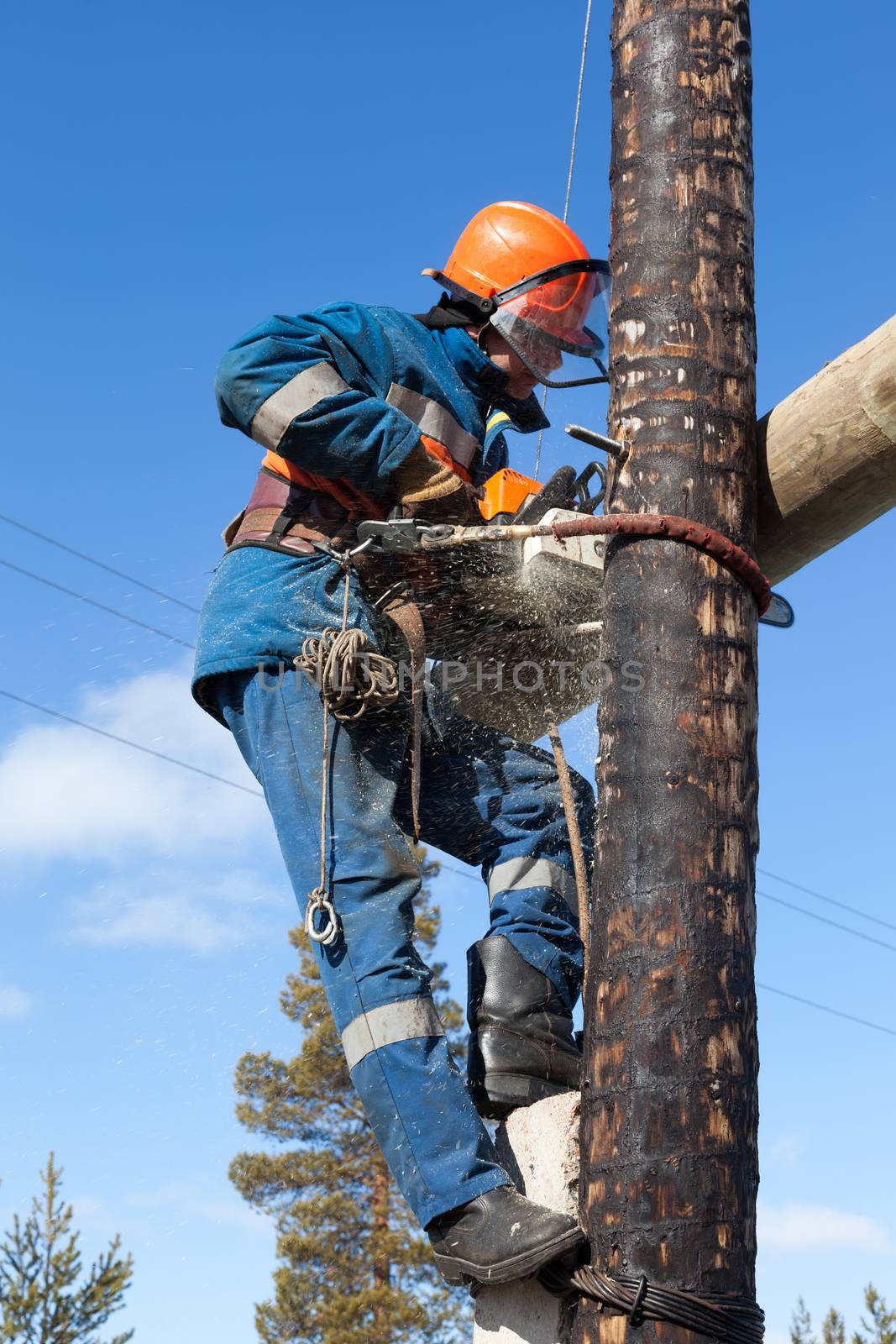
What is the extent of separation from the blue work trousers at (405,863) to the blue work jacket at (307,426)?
114mm

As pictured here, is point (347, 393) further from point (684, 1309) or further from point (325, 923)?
point (684, 1309)

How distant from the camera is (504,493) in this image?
3.81 meters

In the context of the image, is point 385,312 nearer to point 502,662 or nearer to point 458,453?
point 458,453

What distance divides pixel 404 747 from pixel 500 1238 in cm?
112

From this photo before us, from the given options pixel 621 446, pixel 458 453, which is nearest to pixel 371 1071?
pixel 621 446

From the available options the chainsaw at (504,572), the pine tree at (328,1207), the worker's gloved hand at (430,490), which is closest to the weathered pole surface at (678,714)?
the chainsaw at (504,572)

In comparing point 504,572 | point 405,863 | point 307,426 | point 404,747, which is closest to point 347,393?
point 307,426

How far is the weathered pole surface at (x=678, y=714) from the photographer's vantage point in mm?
2359

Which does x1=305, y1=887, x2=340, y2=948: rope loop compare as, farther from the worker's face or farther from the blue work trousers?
the worker's face

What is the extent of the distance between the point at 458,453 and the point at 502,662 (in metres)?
0.53

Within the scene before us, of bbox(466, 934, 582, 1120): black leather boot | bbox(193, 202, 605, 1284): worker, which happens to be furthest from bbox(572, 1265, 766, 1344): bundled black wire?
bbox(466, 934, 582, 1120): black leather boot

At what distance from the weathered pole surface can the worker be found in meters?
0.33

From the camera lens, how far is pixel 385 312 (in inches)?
142

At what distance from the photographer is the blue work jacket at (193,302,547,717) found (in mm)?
3242
